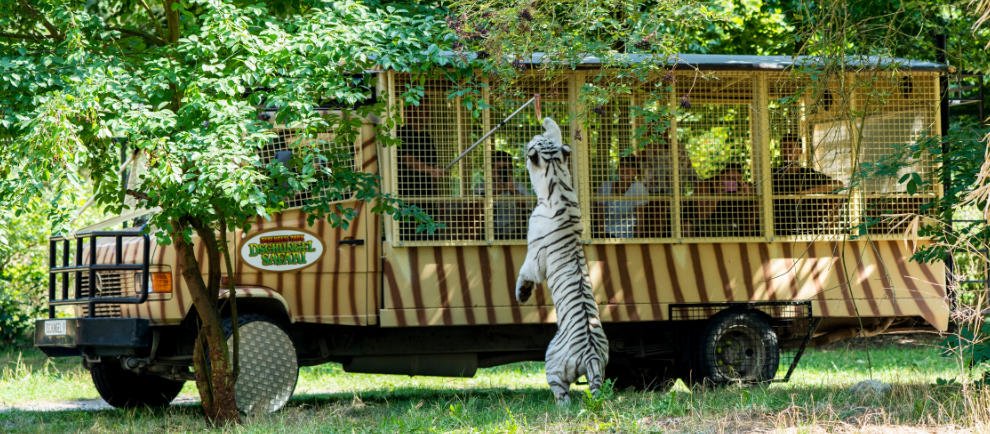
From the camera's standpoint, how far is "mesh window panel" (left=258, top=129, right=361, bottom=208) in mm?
7469

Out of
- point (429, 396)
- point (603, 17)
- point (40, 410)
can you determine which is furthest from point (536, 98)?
→ point (40, 410)

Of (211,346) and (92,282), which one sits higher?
(92,282)

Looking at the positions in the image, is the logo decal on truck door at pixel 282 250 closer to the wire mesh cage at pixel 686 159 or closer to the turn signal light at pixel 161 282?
the turn signal light at pixel 161 282

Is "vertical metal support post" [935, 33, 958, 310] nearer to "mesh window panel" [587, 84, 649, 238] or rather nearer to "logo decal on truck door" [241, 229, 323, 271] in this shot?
"mesh window panel" [587, 84, 649, 238]

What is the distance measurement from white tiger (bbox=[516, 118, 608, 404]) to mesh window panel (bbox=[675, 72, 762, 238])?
5.43 feet

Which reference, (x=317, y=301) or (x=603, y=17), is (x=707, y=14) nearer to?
(x=603, y=17)

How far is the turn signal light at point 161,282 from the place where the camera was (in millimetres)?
8516

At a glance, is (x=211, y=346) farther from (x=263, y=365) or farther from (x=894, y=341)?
(x=894, y=341)

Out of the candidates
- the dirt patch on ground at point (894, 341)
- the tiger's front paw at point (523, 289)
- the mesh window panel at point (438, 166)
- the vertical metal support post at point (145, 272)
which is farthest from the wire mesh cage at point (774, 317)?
the dirt patch on ground at point (894, 341)

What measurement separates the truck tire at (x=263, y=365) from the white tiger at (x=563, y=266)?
2.08 meters

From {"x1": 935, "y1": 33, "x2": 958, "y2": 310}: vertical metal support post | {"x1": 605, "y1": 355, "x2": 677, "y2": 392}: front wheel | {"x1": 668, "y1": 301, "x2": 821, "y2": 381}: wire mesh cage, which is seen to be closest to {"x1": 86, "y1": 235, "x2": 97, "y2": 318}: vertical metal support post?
{"x1": 605, "y1": 355, "x2": 677, "y2": 392}: front wheel

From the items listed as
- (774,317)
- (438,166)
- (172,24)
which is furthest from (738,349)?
(172,24)

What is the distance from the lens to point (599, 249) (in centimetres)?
923

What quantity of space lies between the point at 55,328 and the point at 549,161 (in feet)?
12.8
